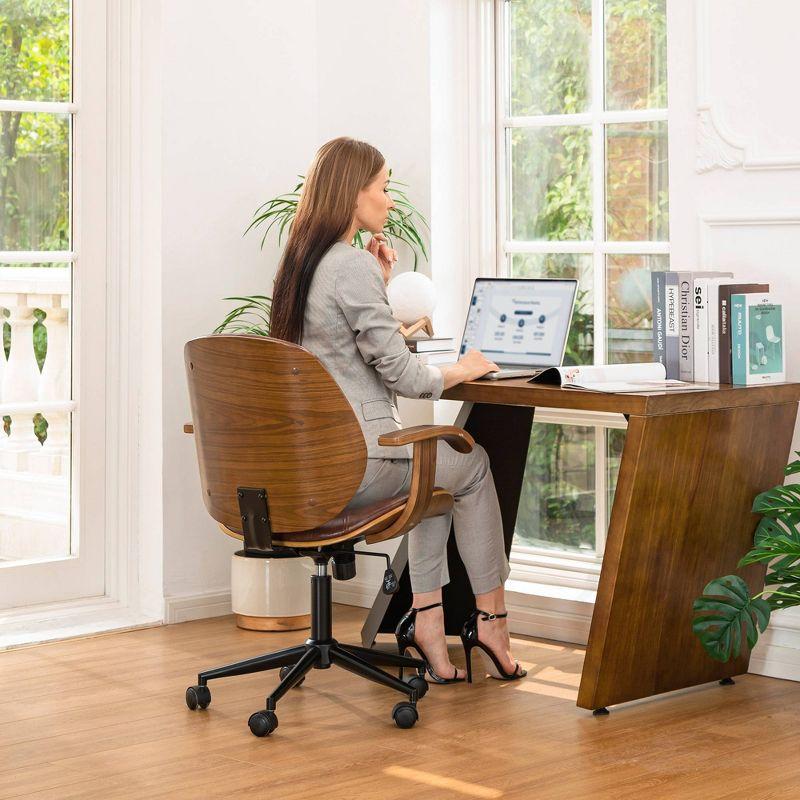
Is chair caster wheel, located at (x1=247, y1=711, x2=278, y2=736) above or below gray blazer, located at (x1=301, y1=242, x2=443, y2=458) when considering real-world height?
below

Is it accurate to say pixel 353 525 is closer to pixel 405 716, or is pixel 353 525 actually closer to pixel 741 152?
pixel 405 716

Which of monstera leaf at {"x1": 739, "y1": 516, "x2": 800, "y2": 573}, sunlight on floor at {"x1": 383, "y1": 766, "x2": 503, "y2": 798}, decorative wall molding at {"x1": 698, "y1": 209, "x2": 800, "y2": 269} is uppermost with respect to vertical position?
decorative wall molding at {"x1": 698, "y1": 209, "x2": 800, "y2": 269}

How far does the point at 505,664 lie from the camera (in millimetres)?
3418

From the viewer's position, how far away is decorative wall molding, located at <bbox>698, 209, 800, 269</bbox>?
11.1 feet

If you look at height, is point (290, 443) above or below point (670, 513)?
above

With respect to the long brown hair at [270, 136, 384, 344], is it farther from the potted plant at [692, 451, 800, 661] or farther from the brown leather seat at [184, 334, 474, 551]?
the potted plant at [692, 451, 800, 661]

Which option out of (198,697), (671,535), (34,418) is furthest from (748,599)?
(34,418)

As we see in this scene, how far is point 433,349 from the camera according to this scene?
353 cm

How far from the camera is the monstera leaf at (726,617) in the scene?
122 inches

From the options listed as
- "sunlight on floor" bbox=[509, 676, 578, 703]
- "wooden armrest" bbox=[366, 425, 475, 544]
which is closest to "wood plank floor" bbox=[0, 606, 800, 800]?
"sunlight on floor" bbox=[509, 676, 578, 703]

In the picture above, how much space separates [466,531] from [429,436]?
47 centimetres

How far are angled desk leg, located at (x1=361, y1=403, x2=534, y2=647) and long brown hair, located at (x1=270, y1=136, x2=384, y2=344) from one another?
747mm

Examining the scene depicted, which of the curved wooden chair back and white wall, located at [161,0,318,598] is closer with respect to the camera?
the curved wooden chair back

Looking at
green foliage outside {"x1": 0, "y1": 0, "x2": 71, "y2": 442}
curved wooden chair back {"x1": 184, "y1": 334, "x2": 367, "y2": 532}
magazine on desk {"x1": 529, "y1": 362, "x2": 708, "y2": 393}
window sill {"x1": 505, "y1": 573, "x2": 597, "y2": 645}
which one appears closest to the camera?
curved wooden chair back {"x1": 184, "y1": 334, "x2": 367, "y2": 532}
